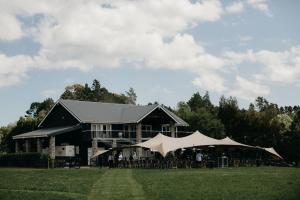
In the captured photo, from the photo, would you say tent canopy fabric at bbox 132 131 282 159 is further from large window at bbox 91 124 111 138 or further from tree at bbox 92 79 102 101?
tree at bbox 92 79 102 101

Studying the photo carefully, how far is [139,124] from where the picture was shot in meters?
63.6

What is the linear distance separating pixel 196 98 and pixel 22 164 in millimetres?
50953

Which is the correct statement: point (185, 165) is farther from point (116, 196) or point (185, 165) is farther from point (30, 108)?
point (30, 108)

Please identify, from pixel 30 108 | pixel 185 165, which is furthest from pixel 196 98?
pixel 185 165

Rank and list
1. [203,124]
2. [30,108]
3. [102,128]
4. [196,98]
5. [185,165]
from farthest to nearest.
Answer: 1. [30,108]
2. [196,98]
3. [203,124]
4. [102,128]
5. [185,165]

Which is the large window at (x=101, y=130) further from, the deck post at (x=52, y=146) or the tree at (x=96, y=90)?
the tree at (x=96, y=90)

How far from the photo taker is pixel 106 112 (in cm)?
6494

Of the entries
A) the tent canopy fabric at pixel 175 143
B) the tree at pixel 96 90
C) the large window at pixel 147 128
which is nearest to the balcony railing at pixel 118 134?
the large window at pixel 147 128

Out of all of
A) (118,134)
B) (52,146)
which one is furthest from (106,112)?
(52,146)

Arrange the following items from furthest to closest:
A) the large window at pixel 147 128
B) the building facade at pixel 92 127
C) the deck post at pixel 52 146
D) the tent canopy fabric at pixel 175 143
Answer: the large window at pixel 147 128, the building facade at pixel 92 127, the deck post at pixel 52 146, the tent canopy fabric at pixel 175 143

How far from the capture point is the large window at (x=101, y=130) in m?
60.6

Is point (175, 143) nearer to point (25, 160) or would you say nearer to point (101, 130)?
point (25, 160)

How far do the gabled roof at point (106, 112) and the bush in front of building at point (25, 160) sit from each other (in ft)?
24.6

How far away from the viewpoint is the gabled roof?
61.4m
